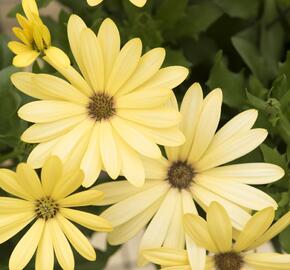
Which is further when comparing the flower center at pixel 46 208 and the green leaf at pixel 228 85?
the green leaf at pixel 228 85

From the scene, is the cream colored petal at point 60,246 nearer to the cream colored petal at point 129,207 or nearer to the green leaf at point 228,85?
the cream colored petal at point 129,207

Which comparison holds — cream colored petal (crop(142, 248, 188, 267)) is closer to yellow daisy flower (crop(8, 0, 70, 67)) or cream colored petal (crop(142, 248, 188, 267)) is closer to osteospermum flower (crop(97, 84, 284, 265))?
osteospermum flower (crop(97, 84, 284, 265))

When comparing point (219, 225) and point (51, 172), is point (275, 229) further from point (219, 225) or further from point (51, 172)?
→ point (51, 172)

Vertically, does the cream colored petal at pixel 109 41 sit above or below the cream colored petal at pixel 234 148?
above

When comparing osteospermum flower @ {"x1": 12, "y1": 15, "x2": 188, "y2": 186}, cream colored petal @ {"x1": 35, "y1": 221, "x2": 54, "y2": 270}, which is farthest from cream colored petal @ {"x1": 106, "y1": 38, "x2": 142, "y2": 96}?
cream colored petal @ {"x1": 35, "y1": 221, "x2": 54, "y2": 270}

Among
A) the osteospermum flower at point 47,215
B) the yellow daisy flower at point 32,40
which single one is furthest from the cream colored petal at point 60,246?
the yellow daisy flower at point 32,40
